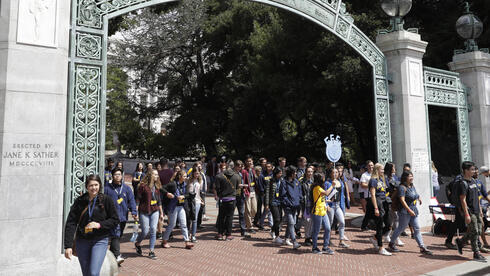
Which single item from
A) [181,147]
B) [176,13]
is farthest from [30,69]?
[176,13]

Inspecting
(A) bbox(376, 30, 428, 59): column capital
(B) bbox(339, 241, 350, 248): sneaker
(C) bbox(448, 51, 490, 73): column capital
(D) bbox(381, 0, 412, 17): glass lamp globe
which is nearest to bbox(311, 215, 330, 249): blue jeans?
(B) bbox(339, 241, 350, 248): sneaker

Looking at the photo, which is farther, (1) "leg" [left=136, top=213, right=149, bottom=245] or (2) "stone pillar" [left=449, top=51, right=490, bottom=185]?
(2) "stone pillar" [left=449, top=51, right=490, bottom=185]

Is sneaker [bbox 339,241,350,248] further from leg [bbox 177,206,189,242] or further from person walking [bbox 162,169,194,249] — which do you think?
leg [bbox 177,206,189,242]

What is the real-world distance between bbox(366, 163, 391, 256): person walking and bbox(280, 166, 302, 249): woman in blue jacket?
1.49 metres

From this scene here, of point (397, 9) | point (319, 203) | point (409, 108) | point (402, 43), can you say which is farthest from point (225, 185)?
point (397, 9)

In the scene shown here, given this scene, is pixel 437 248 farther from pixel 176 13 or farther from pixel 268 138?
pixel 176 13

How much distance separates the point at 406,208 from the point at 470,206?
44.5 inches

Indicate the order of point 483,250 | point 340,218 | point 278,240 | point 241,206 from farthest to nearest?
point 241,206 → point 278,240 → point 340,218 → point 483,250

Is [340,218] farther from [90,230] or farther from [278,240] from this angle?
[90,230]

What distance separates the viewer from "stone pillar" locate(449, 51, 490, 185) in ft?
41.7

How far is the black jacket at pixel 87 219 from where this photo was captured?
14.4 feet

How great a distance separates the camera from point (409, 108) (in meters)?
10.8

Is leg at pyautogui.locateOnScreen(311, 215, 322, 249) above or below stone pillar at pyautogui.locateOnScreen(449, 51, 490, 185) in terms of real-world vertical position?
below

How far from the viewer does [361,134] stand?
22312 millimetres
